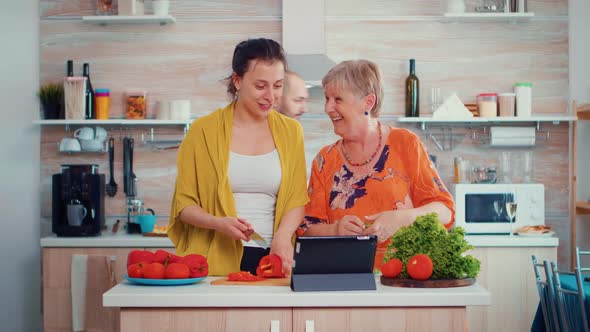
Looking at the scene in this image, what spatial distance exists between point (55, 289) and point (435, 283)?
2.91 meters

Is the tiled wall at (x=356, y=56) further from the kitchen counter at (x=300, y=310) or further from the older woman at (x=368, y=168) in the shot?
the kitchen counter at (x=300, y=310)

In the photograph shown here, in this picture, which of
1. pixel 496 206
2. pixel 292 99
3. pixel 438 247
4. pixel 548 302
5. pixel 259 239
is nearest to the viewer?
pixel 438 247

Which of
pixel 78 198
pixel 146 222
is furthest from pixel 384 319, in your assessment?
pixel 78 198

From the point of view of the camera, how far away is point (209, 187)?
2.82 meters

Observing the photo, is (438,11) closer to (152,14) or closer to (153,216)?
(152,14)

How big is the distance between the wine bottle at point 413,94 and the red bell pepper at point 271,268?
262cm

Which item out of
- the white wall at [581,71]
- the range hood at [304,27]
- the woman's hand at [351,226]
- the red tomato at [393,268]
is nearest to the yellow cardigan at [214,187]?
the woman's hand at [351,226]

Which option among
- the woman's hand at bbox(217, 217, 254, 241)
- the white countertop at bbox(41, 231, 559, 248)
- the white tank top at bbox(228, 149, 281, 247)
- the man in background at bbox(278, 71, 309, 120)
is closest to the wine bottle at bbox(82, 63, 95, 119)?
the white countertop at bbox(41, 231, 559, 248)

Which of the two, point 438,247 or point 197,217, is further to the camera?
point 197,217

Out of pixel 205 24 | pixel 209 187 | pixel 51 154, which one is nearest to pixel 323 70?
pixel 205 24

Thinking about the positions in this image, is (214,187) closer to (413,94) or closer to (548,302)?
(548,302)

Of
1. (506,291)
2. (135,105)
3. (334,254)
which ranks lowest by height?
(506,291)

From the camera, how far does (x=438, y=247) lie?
232cm

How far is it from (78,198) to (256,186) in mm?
2196
